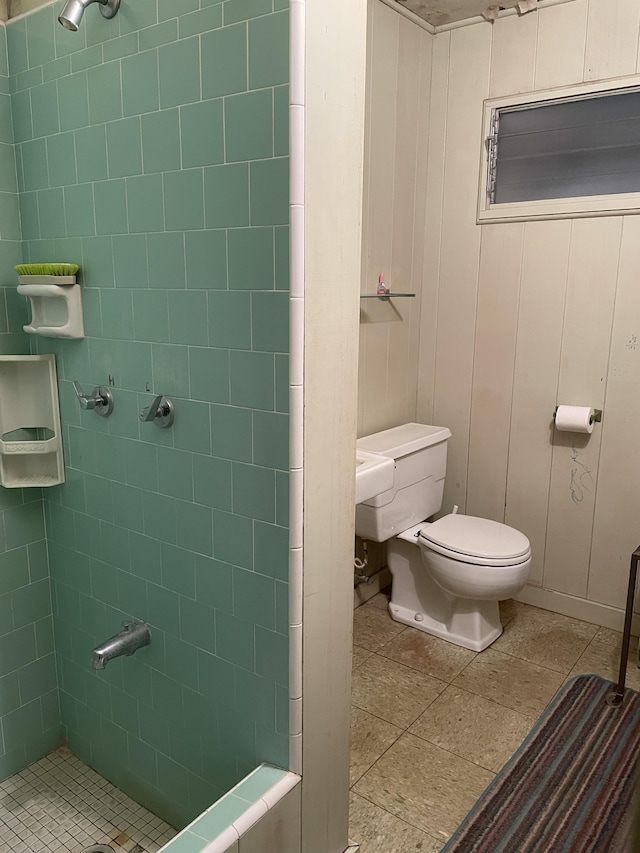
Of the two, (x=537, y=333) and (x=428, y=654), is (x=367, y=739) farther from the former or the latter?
(x=537, y=333)

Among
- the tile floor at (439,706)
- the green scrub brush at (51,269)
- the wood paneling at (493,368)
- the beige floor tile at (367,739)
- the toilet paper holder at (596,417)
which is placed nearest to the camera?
the green scrub brush at (51,269)

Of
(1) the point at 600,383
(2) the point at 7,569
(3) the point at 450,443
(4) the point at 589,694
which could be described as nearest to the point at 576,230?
(1) the point at 600,383

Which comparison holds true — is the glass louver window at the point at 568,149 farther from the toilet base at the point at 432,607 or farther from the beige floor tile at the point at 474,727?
the beige floor tile at the point at 474,727

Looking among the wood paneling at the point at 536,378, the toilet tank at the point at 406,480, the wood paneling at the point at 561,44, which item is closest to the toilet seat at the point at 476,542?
the toilet tank at the point at 406,480

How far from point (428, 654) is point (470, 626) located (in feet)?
0.67

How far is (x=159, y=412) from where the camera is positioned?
155 cm

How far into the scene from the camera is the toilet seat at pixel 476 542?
2.45 metres

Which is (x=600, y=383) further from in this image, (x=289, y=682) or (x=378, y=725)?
(x=289, y=682)

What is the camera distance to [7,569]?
1912 mm

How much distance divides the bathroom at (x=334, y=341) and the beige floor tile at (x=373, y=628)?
62 centimetres

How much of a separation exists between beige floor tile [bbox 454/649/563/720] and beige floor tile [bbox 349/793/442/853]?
0.66m

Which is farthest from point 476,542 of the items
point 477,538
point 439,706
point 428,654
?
point 439,706

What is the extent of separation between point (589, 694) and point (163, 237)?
2068 millimetres

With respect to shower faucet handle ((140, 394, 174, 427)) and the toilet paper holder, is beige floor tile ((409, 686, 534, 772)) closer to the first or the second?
the toilet paper holder
